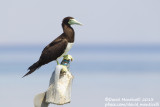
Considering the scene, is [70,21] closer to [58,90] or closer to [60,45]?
[60,45]

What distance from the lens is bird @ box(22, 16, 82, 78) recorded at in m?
7.53

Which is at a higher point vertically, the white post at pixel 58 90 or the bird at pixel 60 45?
the bird at pixel 60 45

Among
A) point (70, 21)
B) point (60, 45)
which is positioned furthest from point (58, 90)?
point (70, 21)

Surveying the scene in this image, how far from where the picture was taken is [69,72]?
7.20 metres

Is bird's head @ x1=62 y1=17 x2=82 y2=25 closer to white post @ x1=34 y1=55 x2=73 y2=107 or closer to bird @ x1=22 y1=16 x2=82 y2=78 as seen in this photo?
bird @ x1=22 y1=16 x2=82 y2=78

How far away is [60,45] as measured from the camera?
7523 millimetres

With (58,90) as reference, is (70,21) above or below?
above

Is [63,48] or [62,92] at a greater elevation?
[63,48]

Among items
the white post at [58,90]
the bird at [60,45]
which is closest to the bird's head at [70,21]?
the bird at [60,45]

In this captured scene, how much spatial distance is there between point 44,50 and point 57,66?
0.69 metres

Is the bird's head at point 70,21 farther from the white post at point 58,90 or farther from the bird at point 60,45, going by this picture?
the white post at point 58,90

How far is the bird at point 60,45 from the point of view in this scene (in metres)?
7.53

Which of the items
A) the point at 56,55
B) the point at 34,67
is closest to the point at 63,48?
the point at 56,55

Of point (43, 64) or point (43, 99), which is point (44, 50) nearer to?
point (43, 64)
